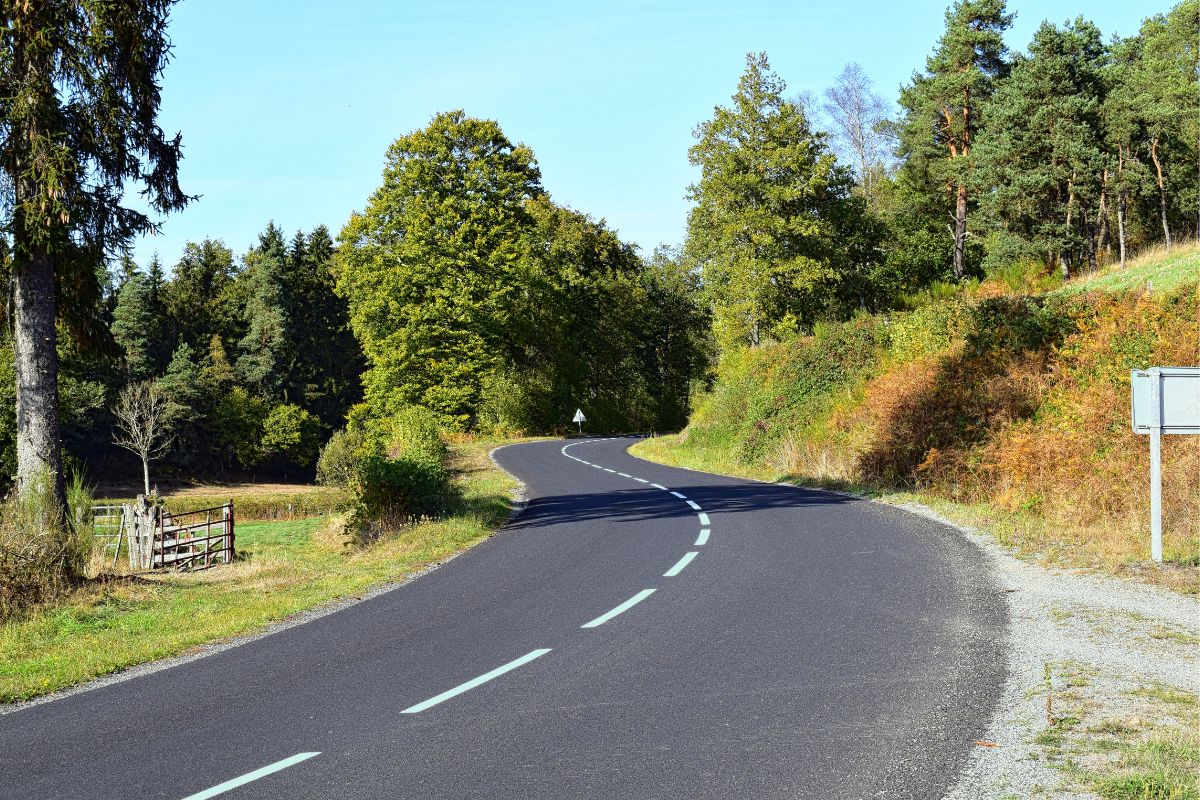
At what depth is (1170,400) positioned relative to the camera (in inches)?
406

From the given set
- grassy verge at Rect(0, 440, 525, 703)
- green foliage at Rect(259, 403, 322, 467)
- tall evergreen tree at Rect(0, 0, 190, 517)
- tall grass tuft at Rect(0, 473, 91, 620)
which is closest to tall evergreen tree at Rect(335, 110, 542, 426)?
green foliage at Rect(259, 403, 322, 467)

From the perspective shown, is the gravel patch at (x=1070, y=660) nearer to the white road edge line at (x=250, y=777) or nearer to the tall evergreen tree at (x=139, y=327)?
the white road edge line at (x=250, y=777)

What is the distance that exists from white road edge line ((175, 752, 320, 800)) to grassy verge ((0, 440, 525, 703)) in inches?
135

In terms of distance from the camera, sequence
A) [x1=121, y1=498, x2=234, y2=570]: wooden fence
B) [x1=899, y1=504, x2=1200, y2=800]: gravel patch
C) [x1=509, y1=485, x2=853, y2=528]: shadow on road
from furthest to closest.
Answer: [x1=121, y1=498, x2=234, y2=570]: wooden fence → [x1=509, y1=485, x2=853, y2=528]: shadow on road → [x1=899, y1=504, x2=1200, y2=800]: gravel patch

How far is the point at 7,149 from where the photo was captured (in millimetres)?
14320

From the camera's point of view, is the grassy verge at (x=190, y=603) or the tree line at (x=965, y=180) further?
the tree line at (x=965, y=180)

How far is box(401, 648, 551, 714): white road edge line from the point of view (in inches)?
250

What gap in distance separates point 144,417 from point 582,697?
2737 inches

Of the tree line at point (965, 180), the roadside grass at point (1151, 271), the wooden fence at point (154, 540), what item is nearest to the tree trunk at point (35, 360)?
the wooden fence at point (154, 540)

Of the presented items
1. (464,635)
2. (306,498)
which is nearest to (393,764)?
(464,635)

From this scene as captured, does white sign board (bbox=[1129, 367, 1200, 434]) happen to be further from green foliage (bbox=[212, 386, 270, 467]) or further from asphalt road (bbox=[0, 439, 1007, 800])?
green foliage (bbox=[212, 386, 270, 467])

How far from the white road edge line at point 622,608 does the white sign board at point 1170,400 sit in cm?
560

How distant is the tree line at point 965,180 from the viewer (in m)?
41.8

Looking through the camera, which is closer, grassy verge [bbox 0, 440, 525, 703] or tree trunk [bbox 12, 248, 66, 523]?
grassy verge [bbox 0, 440, 525, 703]
